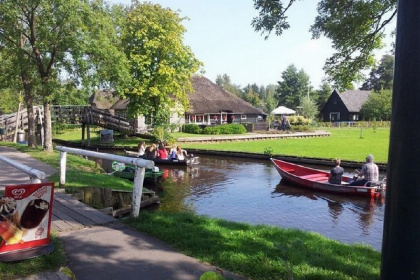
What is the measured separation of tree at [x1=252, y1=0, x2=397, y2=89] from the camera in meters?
8.76

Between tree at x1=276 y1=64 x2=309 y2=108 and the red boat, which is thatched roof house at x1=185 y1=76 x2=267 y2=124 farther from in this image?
tree at x1=276 y1=64 x2=309 y2=108

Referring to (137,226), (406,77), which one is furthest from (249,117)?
(406,77)

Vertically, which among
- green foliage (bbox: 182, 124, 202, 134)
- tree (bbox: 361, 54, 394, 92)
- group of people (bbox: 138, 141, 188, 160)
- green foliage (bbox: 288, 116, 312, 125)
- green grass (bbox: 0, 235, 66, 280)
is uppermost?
tree (bbox: 361, 54, 394, 92)

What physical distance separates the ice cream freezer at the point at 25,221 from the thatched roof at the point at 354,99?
6739 centimetres

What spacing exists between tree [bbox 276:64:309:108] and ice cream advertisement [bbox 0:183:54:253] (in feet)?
300

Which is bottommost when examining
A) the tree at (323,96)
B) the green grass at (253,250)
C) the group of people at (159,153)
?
the group of people at (159,153)

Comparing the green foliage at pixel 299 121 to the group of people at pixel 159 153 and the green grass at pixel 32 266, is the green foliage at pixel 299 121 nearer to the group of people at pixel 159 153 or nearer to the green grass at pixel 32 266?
the group of people at pixel 159 153

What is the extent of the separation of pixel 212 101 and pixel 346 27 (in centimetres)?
4342

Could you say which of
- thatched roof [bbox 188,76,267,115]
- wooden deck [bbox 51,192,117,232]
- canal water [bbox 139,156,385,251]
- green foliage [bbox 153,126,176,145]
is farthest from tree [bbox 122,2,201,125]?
wooden deck [bbox 51,192,117,232]

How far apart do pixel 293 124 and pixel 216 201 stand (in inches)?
1587

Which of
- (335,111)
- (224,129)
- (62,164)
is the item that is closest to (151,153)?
(62,164)

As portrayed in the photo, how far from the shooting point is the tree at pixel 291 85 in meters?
93.8

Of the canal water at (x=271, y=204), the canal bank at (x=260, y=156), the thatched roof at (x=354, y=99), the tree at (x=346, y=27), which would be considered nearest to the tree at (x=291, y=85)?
the thatched roof at (x=354, y=99)

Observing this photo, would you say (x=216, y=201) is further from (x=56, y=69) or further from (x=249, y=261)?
(x=56, y=69)
